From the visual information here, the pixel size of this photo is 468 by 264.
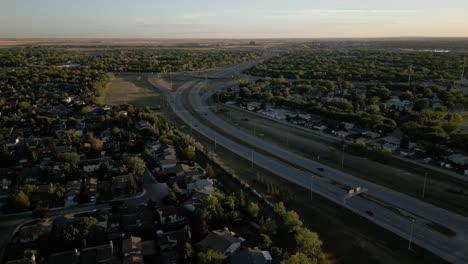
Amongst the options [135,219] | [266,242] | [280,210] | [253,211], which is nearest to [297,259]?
[266,242]

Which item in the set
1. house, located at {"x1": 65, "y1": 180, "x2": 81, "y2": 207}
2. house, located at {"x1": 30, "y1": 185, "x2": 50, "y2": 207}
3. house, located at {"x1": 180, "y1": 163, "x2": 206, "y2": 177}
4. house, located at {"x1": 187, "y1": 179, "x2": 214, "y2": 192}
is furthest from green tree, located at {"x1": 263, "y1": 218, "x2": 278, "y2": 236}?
house, located at {"x1": 30, "y1": 185, "x2": 50, "y2": 207}

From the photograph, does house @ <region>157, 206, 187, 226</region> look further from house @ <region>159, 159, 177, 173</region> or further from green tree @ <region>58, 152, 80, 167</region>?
green tree @ <region>58, 152, 80, 167</region>

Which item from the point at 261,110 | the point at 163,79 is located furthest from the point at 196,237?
the point at 163,79

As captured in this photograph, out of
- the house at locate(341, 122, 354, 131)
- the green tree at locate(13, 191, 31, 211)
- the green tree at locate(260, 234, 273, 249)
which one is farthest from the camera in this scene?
the house at locate(341, 122, 354, 131)

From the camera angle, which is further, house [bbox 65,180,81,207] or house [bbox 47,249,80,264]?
house [bbox 65,180,81,207]

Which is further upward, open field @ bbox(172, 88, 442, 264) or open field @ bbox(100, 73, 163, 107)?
open field @ bbox(100, 73, 163, 107)

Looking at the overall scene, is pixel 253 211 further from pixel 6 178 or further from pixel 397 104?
pixel 397 104
